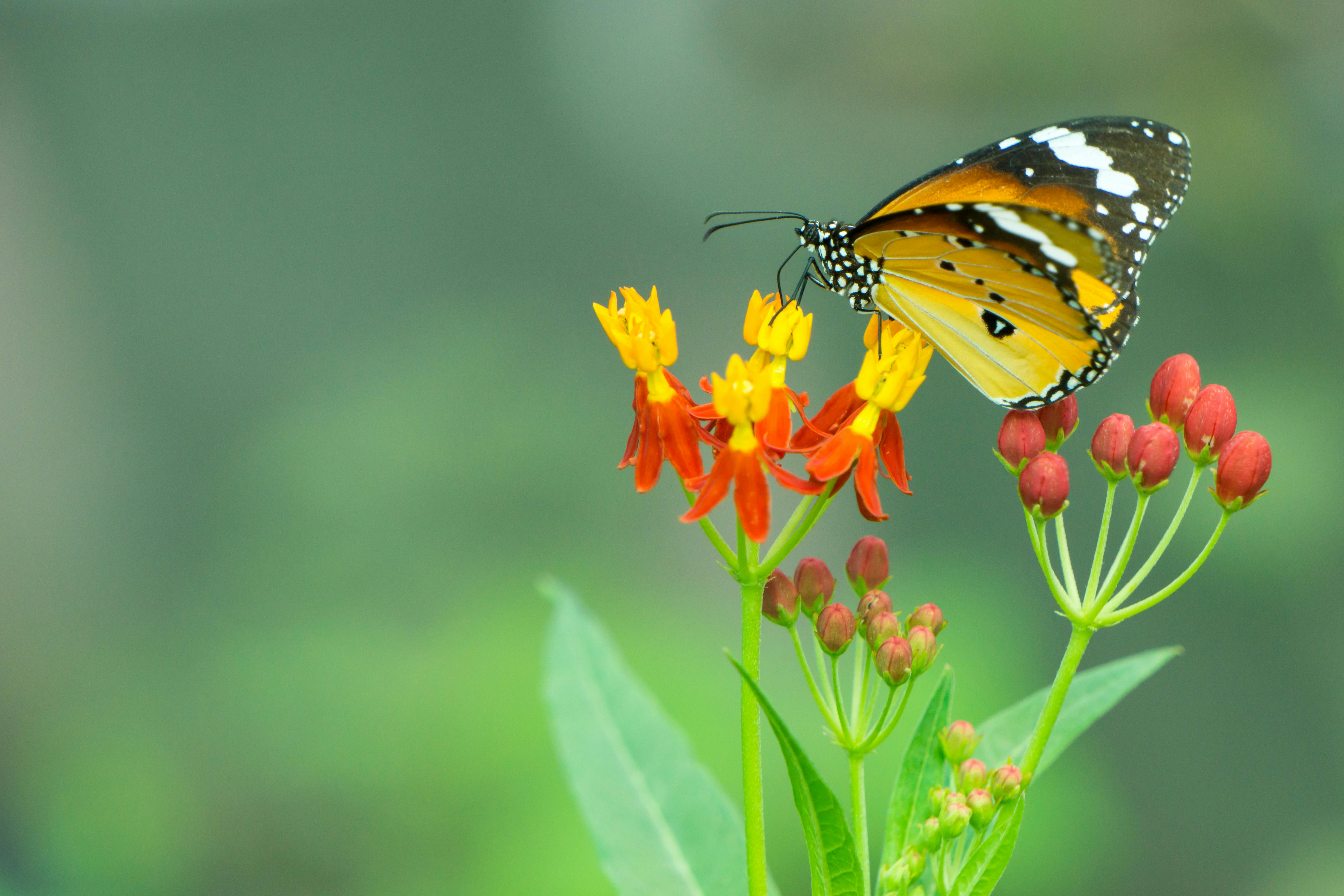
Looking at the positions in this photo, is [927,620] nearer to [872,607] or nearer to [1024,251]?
[872,607]

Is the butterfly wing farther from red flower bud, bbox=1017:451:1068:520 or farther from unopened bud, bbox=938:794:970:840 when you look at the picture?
unopened bud, bbox=938:794:970:840

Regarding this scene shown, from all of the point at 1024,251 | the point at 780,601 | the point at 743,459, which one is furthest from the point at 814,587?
the point at 1024,251

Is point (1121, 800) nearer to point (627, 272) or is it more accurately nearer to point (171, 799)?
point (627, 272)

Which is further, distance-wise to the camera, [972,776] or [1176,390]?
[1176,390]

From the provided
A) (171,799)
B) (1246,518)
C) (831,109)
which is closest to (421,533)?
(171,799)

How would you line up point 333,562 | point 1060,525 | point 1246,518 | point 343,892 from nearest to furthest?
point 1060,525, point 343,892, point 1246,518, point 333,562

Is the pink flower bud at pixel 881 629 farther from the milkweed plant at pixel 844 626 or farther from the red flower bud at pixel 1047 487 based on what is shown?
the red flower bud at pixel 1047 487

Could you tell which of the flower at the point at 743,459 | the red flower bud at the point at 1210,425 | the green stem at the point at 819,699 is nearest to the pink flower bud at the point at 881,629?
the green stem at the point at 819,699
